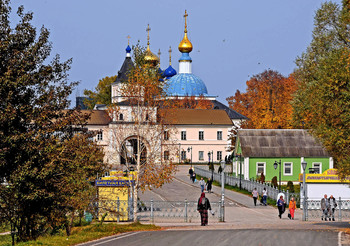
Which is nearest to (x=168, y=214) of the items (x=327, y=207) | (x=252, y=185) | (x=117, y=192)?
(x=117, y=192)

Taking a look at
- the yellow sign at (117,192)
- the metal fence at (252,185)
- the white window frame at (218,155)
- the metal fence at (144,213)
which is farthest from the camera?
the white window frame at (218,155)

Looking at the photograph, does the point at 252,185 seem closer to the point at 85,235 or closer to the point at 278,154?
the point at 278,154

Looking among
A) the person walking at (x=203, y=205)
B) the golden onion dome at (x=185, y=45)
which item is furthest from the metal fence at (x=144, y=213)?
the golden onion dome at (x=185, y=45)

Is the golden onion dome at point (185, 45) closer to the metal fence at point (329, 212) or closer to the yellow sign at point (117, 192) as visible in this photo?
the metal fence at point (329, 212)

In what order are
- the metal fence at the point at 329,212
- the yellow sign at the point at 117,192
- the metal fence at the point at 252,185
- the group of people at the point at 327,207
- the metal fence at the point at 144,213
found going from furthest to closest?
1. the metal fence at the point at 252,185
2. the metal fence at the point at 329,212
3. the group of people at the point at 327,207
4. the yellow sign at the point at 117,192
5. the metal fence at the point at 144,213

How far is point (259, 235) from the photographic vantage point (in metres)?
20.5

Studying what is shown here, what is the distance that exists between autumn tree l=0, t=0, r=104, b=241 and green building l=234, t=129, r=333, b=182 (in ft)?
108

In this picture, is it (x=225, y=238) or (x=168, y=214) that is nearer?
(x=225, y=238)

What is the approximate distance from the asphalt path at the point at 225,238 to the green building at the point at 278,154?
31.0 meters

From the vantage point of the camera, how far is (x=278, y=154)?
5347 cm

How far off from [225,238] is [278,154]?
34888 mm

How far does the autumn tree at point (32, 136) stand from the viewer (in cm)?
1942

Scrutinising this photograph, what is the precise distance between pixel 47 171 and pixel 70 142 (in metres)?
1.62

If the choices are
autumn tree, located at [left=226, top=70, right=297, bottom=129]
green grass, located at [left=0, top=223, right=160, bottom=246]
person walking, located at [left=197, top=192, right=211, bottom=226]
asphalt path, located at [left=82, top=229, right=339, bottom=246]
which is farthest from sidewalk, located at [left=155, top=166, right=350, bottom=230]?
autumn tree, located at [left=226, top=70, right=297, bottom=129]
